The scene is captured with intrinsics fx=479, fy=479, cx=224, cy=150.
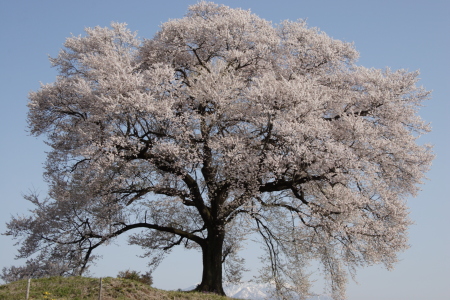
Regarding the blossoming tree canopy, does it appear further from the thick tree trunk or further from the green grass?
the green grass

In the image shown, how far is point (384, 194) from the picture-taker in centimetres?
2052

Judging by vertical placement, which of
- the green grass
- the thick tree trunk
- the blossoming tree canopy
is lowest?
the green grass

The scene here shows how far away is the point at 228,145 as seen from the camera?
20469 mm

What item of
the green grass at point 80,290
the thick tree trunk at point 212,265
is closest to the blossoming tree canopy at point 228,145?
the thick tree trunk at point 212,265

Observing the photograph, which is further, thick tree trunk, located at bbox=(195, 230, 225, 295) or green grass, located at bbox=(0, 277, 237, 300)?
thick tree trunk, located at bbox=(195, 230, 225, 295)

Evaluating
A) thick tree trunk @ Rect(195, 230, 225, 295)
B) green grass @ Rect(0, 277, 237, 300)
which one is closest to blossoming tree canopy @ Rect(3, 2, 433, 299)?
thick tree trunk @ Rect(195, 230, 225, 295)

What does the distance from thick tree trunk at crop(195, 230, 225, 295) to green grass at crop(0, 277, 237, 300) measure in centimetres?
330

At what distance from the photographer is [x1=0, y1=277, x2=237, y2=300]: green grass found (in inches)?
629

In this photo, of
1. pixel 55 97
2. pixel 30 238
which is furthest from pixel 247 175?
pixel 30 238

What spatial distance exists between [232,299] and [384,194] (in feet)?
25.9

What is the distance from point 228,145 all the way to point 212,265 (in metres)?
5.94

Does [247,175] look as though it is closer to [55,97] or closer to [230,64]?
[230,64]

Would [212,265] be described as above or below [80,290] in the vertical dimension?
above

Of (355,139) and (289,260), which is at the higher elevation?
(355,139)
